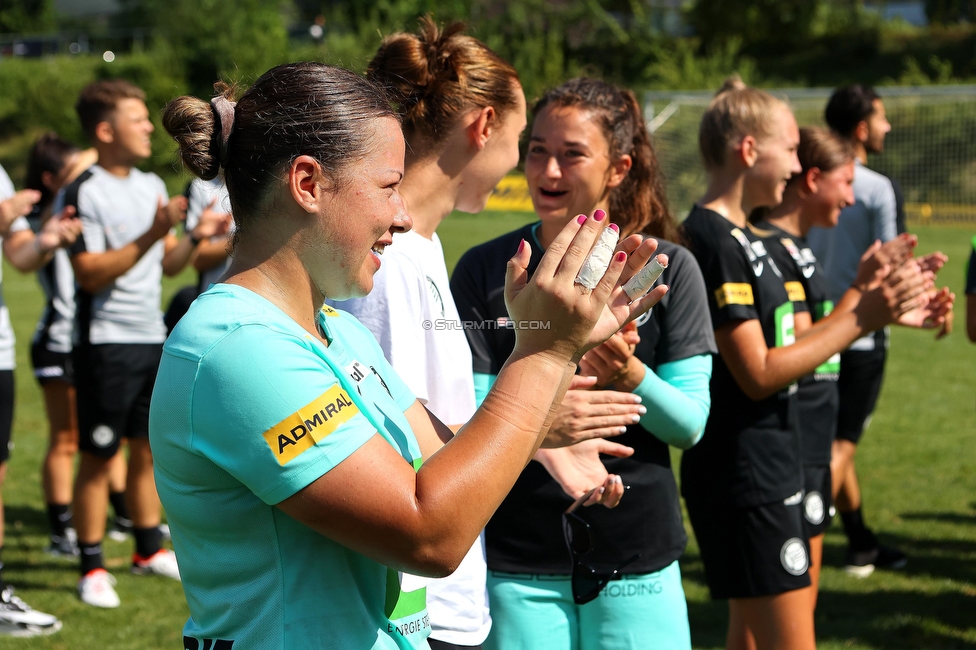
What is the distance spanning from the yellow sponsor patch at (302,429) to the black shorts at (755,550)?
2256 mm

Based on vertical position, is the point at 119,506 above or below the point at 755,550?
below

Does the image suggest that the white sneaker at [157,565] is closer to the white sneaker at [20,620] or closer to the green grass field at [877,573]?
the green grass field at [877,573]

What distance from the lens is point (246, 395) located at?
1.41 m

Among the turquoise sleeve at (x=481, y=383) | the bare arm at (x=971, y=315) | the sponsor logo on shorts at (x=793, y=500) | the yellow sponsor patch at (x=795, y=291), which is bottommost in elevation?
the sponsor logo on shorts at (x=793, y=500)

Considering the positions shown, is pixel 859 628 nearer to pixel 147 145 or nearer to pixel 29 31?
pixel 147 145

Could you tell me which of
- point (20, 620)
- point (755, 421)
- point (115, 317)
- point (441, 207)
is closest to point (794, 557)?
point (755, 421)

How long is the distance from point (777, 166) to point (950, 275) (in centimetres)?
1368

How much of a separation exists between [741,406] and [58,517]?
447 cm

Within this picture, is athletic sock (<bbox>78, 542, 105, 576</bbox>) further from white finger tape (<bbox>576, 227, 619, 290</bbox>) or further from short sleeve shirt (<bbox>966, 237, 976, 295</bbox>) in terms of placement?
short sleeve shirt (<bbox>966, 237, 976, 295</bbox>)

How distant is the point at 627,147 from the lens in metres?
3.03

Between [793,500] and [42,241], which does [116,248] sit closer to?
[42,241]

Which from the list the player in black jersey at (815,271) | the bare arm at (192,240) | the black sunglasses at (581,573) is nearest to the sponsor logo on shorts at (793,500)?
the player in black jersey at (815,271)

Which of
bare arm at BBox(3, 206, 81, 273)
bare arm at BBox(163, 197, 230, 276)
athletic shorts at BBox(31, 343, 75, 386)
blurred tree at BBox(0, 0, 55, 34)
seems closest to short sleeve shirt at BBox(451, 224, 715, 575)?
bare arm at BBox(163, 197, 230, 276)

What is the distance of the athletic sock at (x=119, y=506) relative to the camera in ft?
21.2
